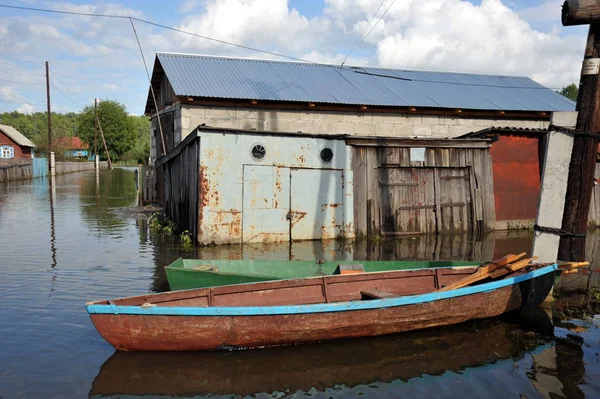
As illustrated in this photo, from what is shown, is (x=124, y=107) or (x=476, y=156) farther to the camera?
(x=124, y=107)

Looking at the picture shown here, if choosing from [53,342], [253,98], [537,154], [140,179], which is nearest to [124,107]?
[140,179]

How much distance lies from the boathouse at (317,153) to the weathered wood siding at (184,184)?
0.17ft

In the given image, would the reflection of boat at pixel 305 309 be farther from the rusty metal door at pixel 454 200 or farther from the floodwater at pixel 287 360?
the rusty metal door at pixel 454 200

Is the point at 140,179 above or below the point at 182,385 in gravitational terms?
above

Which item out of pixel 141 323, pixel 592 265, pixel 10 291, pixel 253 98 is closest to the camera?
A: pixel 141 323

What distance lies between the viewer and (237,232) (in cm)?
1298

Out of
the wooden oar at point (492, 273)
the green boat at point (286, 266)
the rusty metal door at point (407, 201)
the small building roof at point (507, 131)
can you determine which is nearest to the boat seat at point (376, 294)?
the wooden oar at point (492, 273)

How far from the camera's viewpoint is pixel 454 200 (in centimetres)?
1511

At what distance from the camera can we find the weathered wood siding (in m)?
12.9

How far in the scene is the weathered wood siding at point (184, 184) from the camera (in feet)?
42.3

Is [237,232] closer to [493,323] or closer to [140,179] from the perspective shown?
[493,323]

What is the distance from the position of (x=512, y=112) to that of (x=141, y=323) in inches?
720

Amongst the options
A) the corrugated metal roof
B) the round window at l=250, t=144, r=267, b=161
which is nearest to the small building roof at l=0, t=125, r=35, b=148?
the corrugated metal roof

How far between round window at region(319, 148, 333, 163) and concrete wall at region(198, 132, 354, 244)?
10 centimetres
